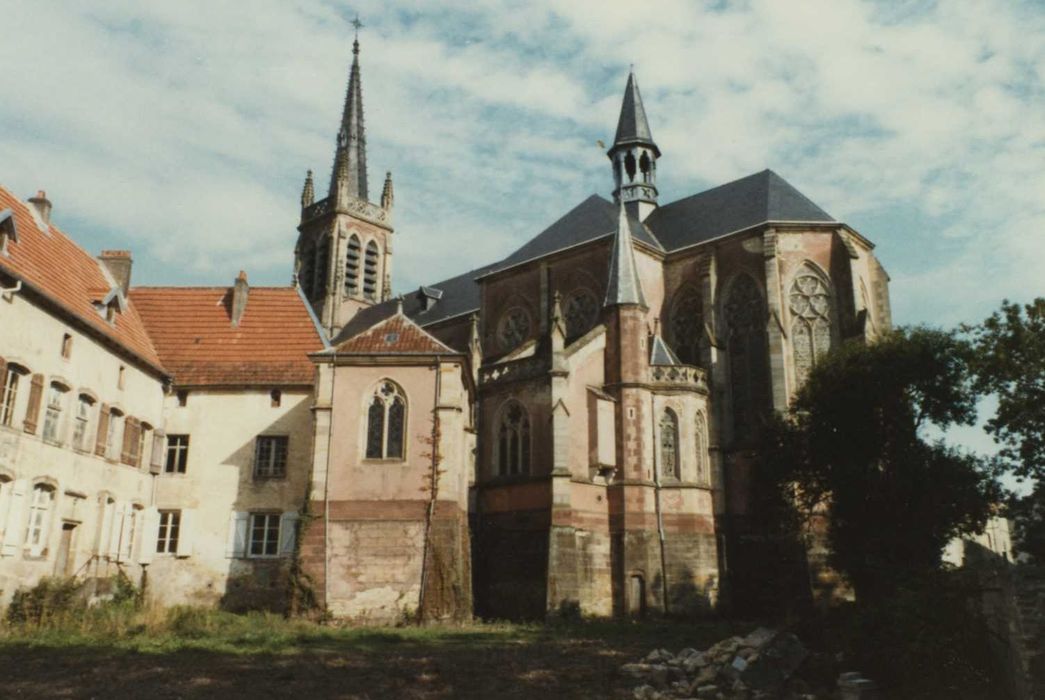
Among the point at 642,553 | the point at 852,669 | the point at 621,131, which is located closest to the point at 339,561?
the point at 642,553

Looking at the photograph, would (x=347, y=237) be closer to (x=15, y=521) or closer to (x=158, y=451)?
(x=158, y=451)

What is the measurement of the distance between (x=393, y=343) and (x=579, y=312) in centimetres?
1265

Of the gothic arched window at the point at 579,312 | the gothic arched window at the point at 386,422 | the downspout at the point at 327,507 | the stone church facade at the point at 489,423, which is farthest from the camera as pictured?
the gothic arched window at the point at 579,312

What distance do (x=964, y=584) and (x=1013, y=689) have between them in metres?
2.21

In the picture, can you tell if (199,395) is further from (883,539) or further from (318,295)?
(318,295)

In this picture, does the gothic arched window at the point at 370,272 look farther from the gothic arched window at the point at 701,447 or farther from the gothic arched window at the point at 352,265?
the gothic arched window at the point at 701,447

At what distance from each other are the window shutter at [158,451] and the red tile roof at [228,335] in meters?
1.64

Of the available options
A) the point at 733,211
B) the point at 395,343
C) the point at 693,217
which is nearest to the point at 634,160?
the point at 693,217

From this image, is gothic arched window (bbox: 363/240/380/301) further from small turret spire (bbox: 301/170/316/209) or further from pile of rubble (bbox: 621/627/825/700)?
pile of rubble (bbox: 621/627/825/700)

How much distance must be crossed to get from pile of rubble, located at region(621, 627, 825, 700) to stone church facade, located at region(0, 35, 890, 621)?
8.57 metres

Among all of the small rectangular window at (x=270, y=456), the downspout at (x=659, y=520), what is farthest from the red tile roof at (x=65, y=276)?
the downspout at (x=659, y=520)

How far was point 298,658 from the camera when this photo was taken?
15.5m

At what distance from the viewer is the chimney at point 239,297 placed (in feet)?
95.2

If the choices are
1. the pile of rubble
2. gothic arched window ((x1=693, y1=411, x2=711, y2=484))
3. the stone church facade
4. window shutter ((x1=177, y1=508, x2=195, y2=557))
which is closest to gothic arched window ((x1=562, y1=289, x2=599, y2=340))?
the stone church facade
